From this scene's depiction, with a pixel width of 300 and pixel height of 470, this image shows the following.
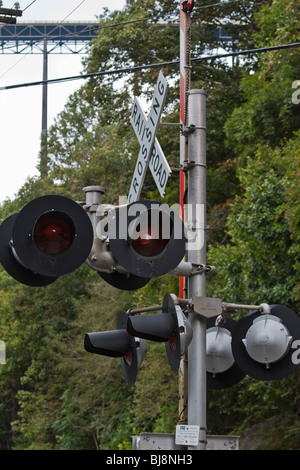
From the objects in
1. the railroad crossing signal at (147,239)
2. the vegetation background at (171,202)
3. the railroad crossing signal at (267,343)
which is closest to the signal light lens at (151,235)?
the railroad crossing signal at (147,239)

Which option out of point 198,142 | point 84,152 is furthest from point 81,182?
point 198,142

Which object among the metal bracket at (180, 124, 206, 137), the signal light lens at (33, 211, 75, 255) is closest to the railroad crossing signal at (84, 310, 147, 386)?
the signal light lens at (33, 211, 75, 255)

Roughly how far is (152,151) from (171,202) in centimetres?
2384

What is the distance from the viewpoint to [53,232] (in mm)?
6191

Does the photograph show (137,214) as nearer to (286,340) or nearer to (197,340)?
(197,340)

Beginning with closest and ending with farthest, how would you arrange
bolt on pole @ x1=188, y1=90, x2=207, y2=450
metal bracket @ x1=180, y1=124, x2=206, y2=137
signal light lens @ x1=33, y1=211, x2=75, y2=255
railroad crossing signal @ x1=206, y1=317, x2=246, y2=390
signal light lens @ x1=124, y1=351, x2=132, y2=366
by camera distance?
signal light lens @ x1=33, y1=211, x2=75, y2=255 → bolt on pole @ x1=188, y1=90, x2=207, y2=450 → signal light lens @ x1=124, y1=351, x2=132, y2=366 → metal bracket @ x1=180, y1=124, x2=206, y2=137 → railroad crossing signal @ x1=206, y1=317, x2=246, y2=390

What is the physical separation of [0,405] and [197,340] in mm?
45221

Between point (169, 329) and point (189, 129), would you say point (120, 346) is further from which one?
point (189, 129)

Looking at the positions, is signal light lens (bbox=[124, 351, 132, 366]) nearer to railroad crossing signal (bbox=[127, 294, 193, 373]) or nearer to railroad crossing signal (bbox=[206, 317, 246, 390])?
railroad crossing signal (bbox=[127, 294, 193, 373])

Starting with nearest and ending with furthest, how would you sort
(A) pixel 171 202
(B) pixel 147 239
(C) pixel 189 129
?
(B) pixel 147 239 → (C) pixel 189 129 → (A) pixel 171 202

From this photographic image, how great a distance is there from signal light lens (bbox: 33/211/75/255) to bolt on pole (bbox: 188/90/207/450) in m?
1.75

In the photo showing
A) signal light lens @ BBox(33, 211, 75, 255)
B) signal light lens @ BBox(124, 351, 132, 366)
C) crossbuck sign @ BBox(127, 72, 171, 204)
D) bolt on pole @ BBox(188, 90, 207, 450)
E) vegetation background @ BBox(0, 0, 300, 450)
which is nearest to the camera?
signal light lens @ BBox(33, 211, 75, 255)

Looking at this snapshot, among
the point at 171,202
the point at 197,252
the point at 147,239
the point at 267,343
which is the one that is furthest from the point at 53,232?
the point at 171,202

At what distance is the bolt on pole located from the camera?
748cm
